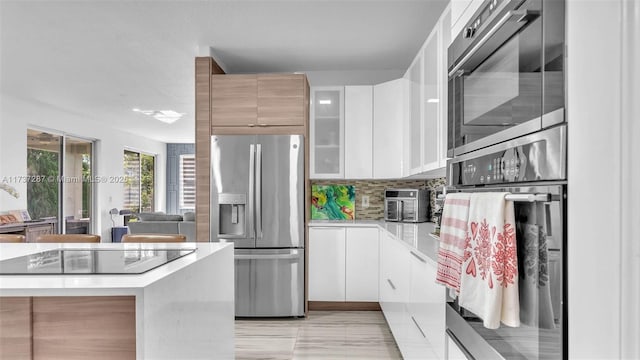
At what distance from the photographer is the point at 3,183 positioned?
5.41 meters

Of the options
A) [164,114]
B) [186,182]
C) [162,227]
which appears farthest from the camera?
[186,182]

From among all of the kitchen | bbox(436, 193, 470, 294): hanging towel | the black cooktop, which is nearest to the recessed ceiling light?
the black cooktop

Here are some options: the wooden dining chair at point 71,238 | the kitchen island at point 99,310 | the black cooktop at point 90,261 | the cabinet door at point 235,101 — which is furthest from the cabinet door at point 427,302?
the cabinet door at point 235,101

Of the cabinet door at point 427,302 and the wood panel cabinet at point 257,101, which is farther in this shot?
the wood panel cabinet at point 257,101

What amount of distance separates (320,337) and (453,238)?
2.35 m

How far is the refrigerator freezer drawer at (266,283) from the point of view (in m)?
3.82

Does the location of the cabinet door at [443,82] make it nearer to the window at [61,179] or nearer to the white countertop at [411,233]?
the white countertop at [411,233]

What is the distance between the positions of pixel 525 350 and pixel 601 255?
42 centimetres

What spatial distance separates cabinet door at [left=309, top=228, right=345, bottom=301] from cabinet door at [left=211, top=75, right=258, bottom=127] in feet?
4.11

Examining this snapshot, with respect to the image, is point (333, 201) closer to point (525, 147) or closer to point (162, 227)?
point (162, 227)

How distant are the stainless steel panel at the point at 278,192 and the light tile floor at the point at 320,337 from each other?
0.72 m

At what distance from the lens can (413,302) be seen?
7.63 ft

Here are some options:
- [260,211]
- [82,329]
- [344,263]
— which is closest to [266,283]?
[260,211]

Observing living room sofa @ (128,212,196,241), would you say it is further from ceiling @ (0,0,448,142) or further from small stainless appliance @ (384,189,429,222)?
small stainless appliance @ (384,189,429,222)
